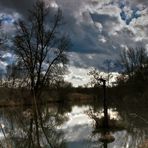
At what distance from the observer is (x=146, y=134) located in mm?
17156

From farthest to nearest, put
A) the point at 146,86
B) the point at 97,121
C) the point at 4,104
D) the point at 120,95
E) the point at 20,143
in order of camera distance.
→ the point at 120,95, the point at 146,86, the point at 4,104, the point at 97,121, the point at 20,143

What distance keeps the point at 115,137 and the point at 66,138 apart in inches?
85.8

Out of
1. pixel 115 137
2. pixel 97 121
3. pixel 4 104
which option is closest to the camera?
pixel 115 137

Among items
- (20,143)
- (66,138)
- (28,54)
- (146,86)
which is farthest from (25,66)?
(20,143)

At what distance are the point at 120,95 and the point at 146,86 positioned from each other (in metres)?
6.77

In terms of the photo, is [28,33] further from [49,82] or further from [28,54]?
[49,82]

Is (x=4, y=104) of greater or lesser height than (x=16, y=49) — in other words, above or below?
below

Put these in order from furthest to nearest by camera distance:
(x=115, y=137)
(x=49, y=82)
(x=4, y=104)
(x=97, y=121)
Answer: (x=49, y=82), (x=4, y=104), (x=97, y=121), (x=115, y=137)

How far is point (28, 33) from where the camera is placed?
131 ft

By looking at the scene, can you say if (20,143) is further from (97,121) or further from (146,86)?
(146,86)

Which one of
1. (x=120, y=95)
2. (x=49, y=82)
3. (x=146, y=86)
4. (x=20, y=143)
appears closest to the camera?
(x=20, y=143)

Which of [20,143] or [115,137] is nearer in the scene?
[20,143]

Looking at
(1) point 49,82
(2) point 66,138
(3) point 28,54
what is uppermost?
(3) point 28,54

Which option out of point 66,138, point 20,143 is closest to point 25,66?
point 66,138
